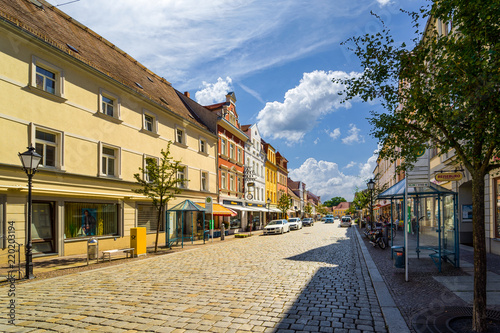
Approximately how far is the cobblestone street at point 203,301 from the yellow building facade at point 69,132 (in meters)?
3.29

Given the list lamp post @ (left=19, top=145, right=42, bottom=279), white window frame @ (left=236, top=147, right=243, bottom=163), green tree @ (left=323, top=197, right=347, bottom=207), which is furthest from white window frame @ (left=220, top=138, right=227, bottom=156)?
green tree @ (left=323, top=197, right=347, bottom=207)

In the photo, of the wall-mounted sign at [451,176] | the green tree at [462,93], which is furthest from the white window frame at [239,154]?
the green tree at [462,93]

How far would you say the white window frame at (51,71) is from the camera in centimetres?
1369

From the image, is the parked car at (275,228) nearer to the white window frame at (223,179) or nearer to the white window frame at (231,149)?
the white window frame at (223,179)

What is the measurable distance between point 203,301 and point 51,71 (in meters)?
13.1

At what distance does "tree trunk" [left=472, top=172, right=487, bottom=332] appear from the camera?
4859 millimetres

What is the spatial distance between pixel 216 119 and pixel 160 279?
22.3 meters

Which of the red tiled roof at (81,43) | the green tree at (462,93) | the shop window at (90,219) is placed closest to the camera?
the green tree at (462,93)

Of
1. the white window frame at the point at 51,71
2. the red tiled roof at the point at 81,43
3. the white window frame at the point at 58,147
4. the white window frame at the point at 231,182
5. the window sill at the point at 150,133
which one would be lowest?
the white window frame at the point at 231,182

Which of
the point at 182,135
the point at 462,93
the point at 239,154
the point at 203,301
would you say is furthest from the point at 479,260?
the point at 239,154

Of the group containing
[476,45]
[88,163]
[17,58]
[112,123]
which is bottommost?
[88,163]

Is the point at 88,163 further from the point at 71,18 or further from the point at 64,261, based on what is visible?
the point at 71,18

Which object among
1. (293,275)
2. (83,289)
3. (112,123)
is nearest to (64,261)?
(83,289)

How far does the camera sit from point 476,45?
5.28m
